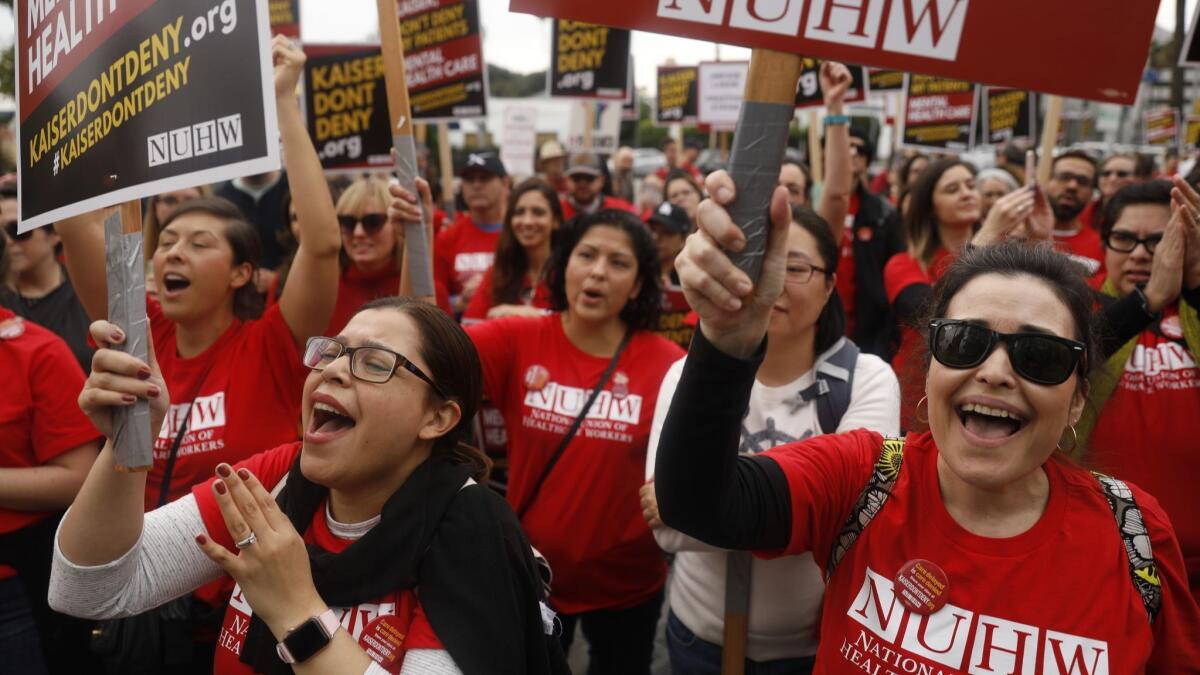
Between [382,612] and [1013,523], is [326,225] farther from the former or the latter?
[1013,523]

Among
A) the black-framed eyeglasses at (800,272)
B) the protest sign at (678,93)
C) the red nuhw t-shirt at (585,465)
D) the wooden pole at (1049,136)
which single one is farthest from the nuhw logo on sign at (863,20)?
the protest sign at (678,93)

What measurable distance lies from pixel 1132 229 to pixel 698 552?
1.90 metres

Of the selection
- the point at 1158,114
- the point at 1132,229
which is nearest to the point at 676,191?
the point at 1132,229

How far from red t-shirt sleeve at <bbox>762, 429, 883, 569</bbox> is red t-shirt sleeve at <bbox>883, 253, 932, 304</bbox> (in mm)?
2404

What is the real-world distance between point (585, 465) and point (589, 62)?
17.8 feet

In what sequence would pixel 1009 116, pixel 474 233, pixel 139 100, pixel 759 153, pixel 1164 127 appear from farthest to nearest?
pixel 1164 127, pixel 1009 116, pixel 474 233, pixel 139 100, pixel 759 153

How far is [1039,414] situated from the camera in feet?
5.72

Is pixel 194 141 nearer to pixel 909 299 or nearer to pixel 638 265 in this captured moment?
pixel 638 265

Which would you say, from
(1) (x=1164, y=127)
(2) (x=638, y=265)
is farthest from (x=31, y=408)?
(1) (x=1164, y=127)

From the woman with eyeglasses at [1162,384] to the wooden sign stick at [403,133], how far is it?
211 centimetres

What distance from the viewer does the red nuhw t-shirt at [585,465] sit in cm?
308

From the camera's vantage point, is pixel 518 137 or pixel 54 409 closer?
pixel 54 409

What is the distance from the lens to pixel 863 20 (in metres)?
1.41

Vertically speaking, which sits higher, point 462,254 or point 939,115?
point 939,115
